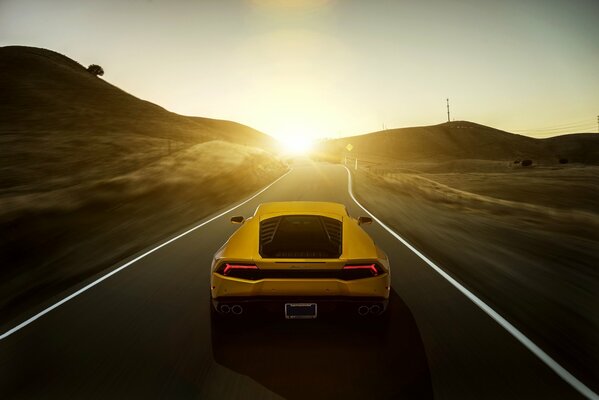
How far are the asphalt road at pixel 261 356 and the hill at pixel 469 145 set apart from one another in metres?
155

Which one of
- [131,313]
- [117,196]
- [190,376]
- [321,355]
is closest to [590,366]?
[321,355]

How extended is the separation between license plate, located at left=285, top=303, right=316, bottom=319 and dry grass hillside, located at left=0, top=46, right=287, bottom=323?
407cm

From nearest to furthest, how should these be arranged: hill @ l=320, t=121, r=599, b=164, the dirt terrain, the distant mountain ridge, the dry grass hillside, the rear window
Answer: the dirt terrain, the rear window, the dry grass hillside, the distant mountain ridge, hill @ l=320, t=121, r=599, b=164

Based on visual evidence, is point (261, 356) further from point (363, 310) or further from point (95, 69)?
point (95, 69)

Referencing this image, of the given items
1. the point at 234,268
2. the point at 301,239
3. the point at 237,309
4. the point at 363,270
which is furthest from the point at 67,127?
the point at 363,270

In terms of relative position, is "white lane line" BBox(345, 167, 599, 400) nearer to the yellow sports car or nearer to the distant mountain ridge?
the yellow sports car

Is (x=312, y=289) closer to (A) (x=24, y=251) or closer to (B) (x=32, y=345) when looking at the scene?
(B) (x=32, y=345)

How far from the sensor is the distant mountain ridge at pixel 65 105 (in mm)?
62287

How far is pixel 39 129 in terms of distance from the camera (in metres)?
55.6

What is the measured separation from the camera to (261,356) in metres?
4.25

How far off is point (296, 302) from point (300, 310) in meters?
0.10

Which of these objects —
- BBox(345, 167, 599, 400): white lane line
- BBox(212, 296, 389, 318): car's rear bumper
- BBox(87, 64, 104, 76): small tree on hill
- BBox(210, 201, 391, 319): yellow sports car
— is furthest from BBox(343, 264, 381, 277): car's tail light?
BBox(87, 64, 104, 76): small tree on hill

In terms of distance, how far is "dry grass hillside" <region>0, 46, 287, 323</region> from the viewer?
29.7 feet

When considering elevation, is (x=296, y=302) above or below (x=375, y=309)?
above
